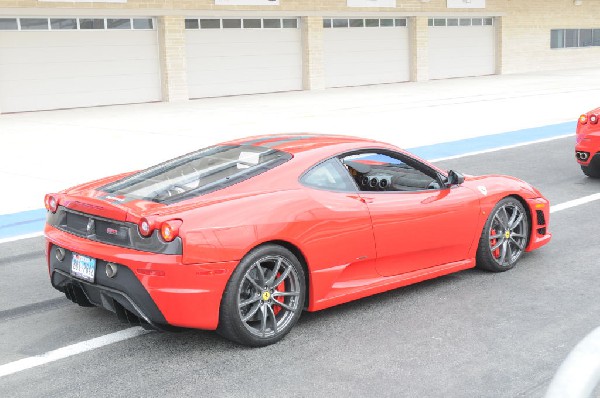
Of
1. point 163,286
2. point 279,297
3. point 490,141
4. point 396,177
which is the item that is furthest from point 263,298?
point 490,141

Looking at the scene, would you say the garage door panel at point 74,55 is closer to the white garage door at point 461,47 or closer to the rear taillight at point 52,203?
the white garage door at point 461,47

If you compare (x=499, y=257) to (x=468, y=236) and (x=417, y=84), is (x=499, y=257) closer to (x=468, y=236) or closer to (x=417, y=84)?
(x=468, y=236)

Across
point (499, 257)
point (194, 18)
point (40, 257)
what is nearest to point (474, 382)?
point (499, 257)

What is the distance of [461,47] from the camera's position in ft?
123

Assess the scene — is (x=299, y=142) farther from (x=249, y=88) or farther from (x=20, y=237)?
(x=249, y=88)

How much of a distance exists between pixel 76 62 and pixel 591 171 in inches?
704

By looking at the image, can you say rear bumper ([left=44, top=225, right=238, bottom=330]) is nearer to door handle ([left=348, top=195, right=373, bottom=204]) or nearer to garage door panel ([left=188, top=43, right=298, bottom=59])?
door handle ([left=348, top=195, right=373, bottom=204])

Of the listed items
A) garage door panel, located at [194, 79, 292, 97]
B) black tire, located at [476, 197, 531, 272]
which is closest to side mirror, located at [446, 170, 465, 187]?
black tire, located at [476, 197, 531, 272]

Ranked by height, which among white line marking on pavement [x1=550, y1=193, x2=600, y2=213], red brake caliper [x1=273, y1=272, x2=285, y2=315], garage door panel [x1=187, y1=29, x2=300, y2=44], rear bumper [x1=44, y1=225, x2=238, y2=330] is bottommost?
white line marking on pavement [x1=550, y1=193, x2=600, y2=213]

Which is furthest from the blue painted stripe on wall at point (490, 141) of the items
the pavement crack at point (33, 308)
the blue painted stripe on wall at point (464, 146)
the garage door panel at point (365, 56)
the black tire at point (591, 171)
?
the garage door panel at point (365, 56)

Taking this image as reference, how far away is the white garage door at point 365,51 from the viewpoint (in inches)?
1264

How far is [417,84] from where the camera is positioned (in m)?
33.6

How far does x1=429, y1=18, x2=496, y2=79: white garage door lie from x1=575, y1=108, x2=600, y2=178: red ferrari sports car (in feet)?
83.5

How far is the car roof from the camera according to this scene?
6.05 meters
